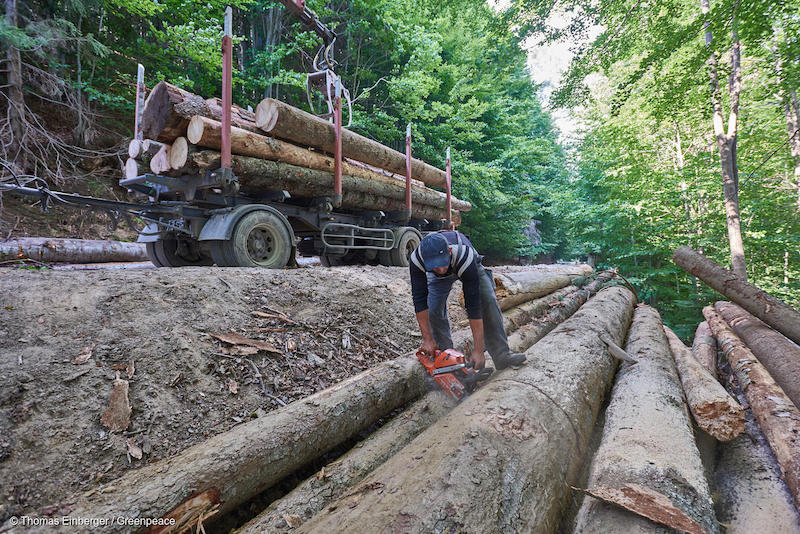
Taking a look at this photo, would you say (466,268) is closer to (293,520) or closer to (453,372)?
(453,372)

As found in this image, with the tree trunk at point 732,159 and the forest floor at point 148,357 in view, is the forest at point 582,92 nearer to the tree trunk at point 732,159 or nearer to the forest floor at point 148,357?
the tree trunk at point 732,159

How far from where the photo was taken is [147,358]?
2.17m

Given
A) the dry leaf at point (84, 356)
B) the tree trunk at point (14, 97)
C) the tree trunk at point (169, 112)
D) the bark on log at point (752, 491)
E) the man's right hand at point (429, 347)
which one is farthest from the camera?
the tree trunk at point (14, 97)

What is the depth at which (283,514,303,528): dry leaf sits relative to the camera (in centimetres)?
144

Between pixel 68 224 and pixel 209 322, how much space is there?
8004mm

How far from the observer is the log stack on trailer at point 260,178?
406 centimetres

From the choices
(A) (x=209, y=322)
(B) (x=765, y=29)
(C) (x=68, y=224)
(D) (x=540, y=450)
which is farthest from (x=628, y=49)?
(C) (x=68, y=224)

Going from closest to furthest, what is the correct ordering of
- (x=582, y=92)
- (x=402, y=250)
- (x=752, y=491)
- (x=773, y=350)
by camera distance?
(x=752, y=491)
(x=773, y=350)
(x=402, y=250)
(x=582, y=92)

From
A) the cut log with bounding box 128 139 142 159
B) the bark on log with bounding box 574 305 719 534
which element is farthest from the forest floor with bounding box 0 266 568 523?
the cut log with bounding box 128 139 142 159

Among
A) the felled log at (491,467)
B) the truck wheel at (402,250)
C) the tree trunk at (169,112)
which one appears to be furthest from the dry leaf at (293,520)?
the truck wheel at (402,250)

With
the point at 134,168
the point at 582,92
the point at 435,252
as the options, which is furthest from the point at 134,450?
the point at 582,92

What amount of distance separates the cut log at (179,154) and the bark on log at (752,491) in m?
5.34

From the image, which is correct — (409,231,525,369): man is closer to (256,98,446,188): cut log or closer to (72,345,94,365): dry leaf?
(72,345,94,365): dry leaf

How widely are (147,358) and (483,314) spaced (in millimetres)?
2508
